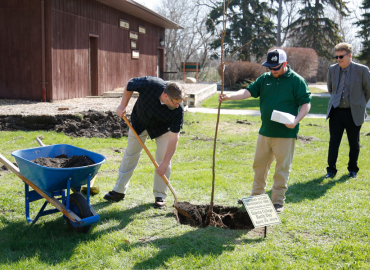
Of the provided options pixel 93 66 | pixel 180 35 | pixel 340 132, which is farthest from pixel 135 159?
pixel 180 35

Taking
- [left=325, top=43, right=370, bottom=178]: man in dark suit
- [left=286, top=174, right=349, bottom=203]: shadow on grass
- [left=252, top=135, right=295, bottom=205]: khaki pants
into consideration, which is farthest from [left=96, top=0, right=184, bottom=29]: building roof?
[left=252, top=135, right=295, bottom=205]: khaki pants

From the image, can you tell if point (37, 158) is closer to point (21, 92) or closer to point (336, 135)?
point (336, 135)

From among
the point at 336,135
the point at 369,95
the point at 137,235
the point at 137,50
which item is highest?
the point at 137,50

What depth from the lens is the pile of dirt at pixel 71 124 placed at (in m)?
8.42

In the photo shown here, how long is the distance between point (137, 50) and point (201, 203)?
47.9 feet

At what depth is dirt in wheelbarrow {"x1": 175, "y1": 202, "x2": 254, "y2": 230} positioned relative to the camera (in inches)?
170

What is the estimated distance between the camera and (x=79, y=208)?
11.9 feet

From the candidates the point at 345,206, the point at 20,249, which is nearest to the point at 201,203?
the point at 345,206

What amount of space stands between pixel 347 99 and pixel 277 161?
7.13 ft

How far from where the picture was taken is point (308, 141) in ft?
29.6

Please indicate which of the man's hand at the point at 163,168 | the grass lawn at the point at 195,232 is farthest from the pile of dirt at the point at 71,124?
the man's hand at the point at 163,168

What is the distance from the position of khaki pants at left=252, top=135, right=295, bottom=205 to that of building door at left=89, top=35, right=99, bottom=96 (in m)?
10.9

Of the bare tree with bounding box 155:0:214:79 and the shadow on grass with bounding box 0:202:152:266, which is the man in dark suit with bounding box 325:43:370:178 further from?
the bare tree with bounding box 155:0:214:79

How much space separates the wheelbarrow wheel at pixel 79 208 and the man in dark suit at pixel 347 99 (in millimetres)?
3974
